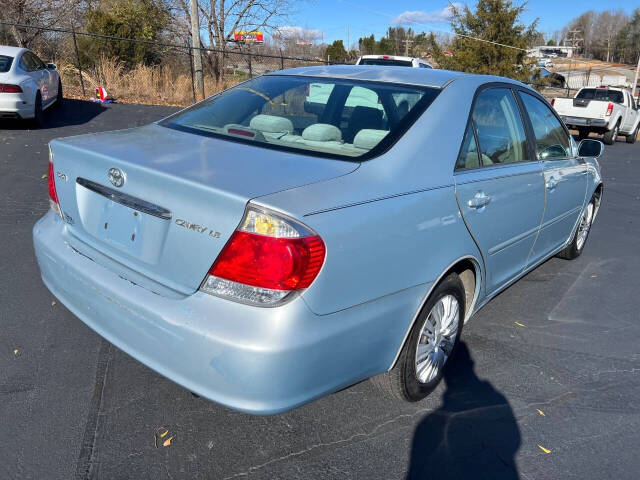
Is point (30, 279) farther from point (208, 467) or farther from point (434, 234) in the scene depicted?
point (434, 234)

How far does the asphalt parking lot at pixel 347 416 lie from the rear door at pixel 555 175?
66 cm

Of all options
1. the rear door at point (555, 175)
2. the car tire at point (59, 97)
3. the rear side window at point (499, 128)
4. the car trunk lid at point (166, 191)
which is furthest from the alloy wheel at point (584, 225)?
the car tire at point (59, 97)

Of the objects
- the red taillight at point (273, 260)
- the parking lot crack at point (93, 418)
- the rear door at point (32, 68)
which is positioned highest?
the rear door at point (32, 68)

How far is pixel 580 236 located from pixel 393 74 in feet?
10.2

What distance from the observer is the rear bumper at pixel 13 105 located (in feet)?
31.1

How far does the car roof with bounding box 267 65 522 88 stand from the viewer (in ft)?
9.80

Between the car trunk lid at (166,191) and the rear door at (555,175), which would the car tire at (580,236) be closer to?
the rear door at (555,175)

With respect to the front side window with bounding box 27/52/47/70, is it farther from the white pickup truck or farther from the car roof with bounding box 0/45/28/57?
the white pickup truck

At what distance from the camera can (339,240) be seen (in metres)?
1.95

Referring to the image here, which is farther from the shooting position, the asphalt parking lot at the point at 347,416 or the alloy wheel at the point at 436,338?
the alloy wheel at the point at 436,338

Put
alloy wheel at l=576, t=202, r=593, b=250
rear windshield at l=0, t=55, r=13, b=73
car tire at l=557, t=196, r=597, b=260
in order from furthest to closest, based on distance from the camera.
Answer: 1. rear windshield at l=0, t=55, r=13, b=73
2. alloy wheel at l=576, t=202, r=593, b=250
3. car tire at l=557, t=196, r=597, b=260

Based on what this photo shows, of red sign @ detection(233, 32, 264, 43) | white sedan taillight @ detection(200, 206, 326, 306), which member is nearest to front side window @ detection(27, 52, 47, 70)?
white sedan taillight @ detection(200, 206, 326, 306)

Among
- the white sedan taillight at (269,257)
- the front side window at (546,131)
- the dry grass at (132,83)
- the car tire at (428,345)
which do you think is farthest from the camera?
the dry grass at (132,83)

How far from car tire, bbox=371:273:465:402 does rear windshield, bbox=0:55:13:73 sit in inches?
399
